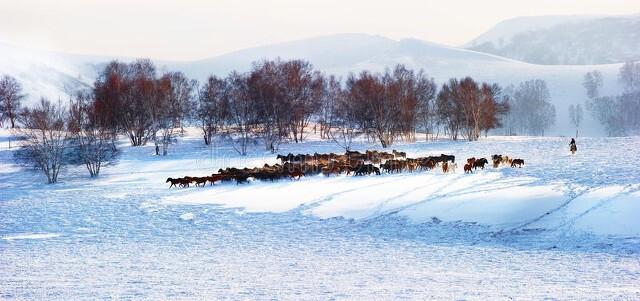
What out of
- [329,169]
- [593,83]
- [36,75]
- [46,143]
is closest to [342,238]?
[329,169]

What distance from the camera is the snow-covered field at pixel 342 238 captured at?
1160cm

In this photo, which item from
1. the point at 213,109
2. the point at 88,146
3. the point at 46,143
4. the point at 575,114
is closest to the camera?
the point at 46,143

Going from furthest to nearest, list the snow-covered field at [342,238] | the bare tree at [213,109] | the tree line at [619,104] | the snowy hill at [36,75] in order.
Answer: the snowy hill at [36,75] < the tree line at [619,104] < the bare tree at [213,109] < the snow-covered field at [342,238]

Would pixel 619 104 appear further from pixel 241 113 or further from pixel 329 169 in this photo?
pixel 329 169

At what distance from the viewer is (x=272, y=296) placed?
35.7 ft

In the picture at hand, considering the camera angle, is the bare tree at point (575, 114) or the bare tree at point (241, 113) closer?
the bare tree at point (241, 113)

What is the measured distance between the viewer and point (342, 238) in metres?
17.7

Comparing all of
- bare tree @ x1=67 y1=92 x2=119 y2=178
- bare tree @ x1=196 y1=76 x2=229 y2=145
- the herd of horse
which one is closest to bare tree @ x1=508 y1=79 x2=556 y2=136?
bare tree @ x1=196 y1=76 x2=229 y2=145

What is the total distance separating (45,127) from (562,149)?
41.8 meters

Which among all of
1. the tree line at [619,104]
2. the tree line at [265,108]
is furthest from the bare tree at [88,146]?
the tree line at [619,104]

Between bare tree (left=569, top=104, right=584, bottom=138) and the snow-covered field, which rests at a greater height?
bare tree (left=569, top=104, right=584, bottom=138)

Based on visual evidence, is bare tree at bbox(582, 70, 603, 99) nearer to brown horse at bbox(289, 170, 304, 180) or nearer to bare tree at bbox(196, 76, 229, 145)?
bare tree at bbox(196, 76, 229, 145)

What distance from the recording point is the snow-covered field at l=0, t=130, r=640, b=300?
11602mm

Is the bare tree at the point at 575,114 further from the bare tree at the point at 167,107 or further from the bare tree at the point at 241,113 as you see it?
the bare tree at the point at 167,107
